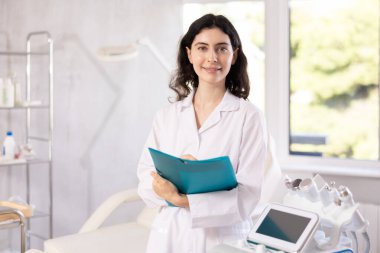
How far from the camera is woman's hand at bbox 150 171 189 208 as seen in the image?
1.74 m

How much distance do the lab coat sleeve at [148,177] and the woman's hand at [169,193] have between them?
0.28 feet

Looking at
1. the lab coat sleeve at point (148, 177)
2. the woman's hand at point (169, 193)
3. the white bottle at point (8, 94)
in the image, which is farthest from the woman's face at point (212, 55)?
the white bottle at point (8, 94)

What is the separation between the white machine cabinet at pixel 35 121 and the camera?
3480mm

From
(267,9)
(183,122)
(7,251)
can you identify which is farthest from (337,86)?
(7,251)

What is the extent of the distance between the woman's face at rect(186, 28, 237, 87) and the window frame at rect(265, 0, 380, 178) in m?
1.80

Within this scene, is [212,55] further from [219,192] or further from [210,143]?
[219,192]

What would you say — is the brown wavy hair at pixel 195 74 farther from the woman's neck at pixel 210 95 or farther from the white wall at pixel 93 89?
the white wall at pixel 93 89

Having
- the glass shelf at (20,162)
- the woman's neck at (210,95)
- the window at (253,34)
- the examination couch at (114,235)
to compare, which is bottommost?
the examination couch at (114,235)

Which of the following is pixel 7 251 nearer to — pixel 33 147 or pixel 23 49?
pixel 33 147

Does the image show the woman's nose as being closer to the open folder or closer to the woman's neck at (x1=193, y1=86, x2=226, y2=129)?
the woman's neck at (x1=193, y1=86, x2=226, y2=129)

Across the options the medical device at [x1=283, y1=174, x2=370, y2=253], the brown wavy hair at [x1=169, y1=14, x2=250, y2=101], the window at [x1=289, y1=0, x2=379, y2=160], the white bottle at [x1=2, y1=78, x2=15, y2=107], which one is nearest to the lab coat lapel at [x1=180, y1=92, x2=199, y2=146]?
the brown wavy hair at [x1=169, y1=14, x2=250, y2=101]

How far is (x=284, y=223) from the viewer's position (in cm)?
165

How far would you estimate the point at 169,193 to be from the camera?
1736 mm

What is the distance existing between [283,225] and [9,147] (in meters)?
2.09
